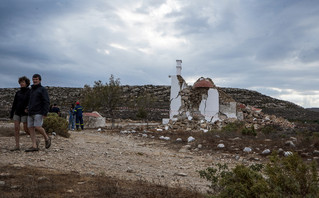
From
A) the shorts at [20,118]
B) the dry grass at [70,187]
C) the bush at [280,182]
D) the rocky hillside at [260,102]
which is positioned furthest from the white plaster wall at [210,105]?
the rocky hillside at [260,102]

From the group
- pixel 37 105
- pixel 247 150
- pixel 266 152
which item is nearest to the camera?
pixel 37 105

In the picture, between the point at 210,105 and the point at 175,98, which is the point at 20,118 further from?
the point at 210,105

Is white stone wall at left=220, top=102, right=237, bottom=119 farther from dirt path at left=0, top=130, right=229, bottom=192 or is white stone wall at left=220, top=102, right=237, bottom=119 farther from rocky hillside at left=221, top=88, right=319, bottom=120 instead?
rocky hillside at left=221, top=88, right=319, bottom=120

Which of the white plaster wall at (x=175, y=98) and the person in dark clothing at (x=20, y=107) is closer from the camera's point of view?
the person in dark clothing at (x=20, y=107)

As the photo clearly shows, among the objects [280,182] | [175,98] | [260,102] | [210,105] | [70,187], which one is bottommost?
[70,187]

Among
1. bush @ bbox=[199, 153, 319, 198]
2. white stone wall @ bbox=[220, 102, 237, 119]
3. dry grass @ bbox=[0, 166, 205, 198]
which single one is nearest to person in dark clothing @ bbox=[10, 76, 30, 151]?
dry grass @ bbox=[0, 166, 205, 198]

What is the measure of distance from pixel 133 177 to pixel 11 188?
2336 mm

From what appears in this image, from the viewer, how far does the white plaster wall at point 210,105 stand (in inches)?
870

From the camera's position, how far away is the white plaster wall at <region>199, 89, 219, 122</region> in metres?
22.1

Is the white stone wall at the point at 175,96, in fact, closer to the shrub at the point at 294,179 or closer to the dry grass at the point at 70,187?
the dry grass at the point at 70,187

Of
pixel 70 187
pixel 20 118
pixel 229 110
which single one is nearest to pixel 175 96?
pixel 229 110

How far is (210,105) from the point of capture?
73.0 ft

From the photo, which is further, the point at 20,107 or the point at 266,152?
the point at 266,152

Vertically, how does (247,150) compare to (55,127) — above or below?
below
